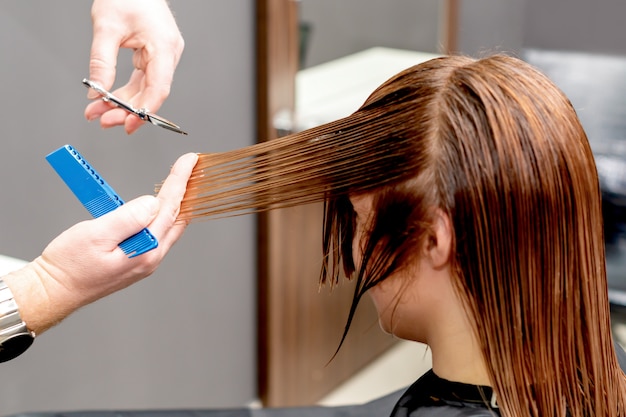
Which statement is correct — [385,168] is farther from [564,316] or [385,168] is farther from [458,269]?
[564,316]

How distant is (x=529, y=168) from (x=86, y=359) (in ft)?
4.33

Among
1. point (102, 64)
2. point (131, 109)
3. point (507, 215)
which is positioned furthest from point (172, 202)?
point (507, 215)

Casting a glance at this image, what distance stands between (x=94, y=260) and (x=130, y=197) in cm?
88

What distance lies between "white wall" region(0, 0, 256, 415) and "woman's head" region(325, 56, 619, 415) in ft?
2.99

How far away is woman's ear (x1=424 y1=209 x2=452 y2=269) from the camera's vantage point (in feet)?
2.98

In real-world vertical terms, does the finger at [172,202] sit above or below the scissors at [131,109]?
below

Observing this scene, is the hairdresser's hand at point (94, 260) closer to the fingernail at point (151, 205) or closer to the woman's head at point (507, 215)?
the fingernail at point (151, 205)

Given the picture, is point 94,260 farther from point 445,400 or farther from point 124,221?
point 445,400

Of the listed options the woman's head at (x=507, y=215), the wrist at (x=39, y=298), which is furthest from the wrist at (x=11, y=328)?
the woman's head at (x=507, y=215)

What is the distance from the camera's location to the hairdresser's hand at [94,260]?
3.21 feet

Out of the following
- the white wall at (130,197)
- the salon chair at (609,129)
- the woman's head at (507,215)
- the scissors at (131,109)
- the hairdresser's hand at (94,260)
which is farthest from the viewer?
the salon chair at (609,129)

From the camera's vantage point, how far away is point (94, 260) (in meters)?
0.99

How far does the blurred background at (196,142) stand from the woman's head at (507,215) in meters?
0.70

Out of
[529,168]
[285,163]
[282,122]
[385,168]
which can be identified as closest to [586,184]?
[529,168]
